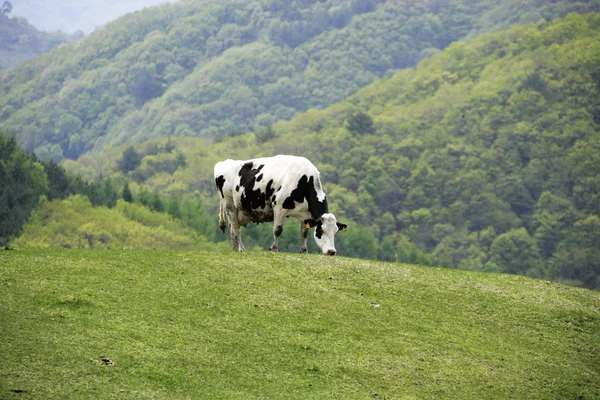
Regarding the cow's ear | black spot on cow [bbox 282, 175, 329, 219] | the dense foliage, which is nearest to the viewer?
the cow's ear

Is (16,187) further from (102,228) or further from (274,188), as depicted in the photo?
(274,188)

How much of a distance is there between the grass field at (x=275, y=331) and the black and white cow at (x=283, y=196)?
7.89ft

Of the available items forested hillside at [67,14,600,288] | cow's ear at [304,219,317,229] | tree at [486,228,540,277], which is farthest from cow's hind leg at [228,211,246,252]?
tree at [486,228,540,277]

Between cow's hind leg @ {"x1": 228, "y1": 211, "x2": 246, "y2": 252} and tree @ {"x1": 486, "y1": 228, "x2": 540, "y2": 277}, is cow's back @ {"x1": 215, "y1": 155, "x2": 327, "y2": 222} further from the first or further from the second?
tree @ {"x1": 486, "y1": 228, "x2": 540, "y2": 277}

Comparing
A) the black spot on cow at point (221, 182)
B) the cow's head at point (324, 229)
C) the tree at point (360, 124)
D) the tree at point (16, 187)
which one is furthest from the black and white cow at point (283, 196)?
the tree at point (360, 124)

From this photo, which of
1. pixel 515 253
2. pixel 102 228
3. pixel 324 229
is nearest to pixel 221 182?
pixel 324 229

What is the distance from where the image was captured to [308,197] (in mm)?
25562

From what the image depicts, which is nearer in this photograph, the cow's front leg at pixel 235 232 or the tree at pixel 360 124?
the cow's front leg at pixel 235 232

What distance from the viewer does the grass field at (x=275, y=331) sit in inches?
585

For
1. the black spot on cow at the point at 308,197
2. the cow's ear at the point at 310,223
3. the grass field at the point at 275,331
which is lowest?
the grass field at the point at 275,331

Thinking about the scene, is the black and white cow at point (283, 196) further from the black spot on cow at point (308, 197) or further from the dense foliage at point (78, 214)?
the dense foliage at point (78, 214)

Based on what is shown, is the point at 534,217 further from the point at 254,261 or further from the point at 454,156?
the point at 254,261

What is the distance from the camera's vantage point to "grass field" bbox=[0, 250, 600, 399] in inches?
585

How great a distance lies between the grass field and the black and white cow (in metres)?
2.40
